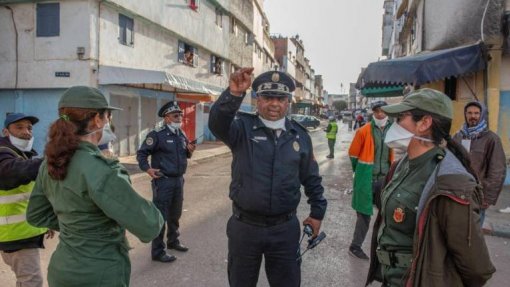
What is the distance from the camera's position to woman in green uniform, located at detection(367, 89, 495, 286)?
6.62 ft

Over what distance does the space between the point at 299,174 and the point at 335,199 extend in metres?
Result: 6.12

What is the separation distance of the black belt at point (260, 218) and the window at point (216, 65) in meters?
22.6

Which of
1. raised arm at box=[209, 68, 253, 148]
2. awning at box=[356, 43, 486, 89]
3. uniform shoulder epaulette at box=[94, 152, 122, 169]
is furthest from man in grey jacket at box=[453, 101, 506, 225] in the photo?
uniform shoulder epaulette at box=[94, 152, 122, 169]

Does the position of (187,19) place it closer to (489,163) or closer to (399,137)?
(489,163)

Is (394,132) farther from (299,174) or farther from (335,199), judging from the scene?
(335,199)

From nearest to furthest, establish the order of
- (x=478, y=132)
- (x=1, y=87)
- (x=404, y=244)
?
(x=404, y=244)
(x=478, y=132)
(x=1, y=87)

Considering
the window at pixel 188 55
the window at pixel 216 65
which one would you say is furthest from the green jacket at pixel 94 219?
the window at pixel 216 65

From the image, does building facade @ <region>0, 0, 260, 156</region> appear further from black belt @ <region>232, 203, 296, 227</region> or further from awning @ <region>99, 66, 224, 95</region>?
black belt @ <region>232, 203, 296, 227</region>

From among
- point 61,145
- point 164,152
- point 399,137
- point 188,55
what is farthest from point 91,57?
point 399,137

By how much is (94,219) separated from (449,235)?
1883 mm

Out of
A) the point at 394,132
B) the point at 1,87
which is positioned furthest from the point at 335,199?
the point at 1,87

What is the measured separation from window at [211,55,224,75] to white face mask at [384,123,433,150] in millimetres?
23104

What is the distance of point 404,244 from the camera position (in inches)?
92.9

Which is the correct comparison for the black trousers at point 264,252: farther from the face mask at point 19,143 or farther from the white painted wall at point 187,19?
the white painted wall at point 187,19
